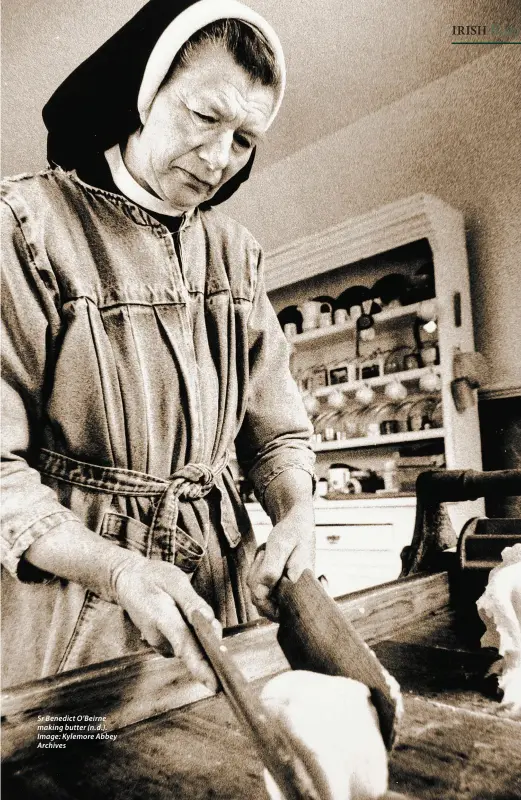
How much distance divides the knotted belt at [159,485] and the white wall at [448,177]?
45.7 inches

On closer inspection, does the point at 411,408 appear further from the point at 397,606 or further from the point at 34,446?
the point at 34,446

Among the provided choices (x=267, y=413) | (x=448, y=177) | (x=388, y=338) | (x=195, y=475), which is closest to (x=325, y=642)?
(x=195, y=475)

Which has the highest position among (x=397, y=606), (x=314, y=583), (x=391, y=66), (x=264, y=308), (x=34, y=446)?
(x=391, y=66)

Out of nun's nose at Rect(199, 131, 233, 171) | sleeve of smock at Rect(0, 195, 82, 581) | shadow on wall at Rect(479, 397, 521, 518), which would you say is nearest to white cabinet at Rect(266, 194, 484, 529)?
shadow on wall at Rect(479, 397, 521, 518)

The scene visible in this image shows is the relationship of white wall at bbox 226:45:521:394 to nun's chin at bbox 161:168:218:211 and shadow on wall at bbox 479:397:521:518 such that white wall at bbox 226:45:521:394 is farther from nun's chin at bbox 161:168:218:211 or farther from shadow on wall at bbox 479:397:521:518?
nun's chin at bbox 161:168:218:211

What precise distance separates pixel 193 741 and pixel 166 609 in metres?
0.14

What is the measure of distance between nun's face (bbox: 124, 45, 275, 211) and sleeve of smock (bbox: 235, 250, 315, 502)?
227 mm

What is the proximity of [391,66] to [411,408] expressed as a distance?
1597mm

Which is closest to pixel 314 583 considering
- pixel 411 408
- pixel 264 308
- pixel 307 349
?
pixel 264 308

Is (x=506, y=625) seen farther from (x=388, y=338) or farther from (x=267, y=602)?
(x=388, y=338)

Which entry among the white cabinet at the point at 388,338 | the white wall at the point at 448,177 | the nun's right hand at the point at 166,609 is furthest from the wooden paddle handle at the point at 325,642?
the white cabinet at the point at 388,338

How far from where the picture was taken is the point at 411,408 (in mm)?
2715

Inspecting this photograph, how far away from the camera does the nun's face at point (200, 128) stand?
0.73 m

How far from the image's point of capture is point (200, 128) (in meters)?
0.74
